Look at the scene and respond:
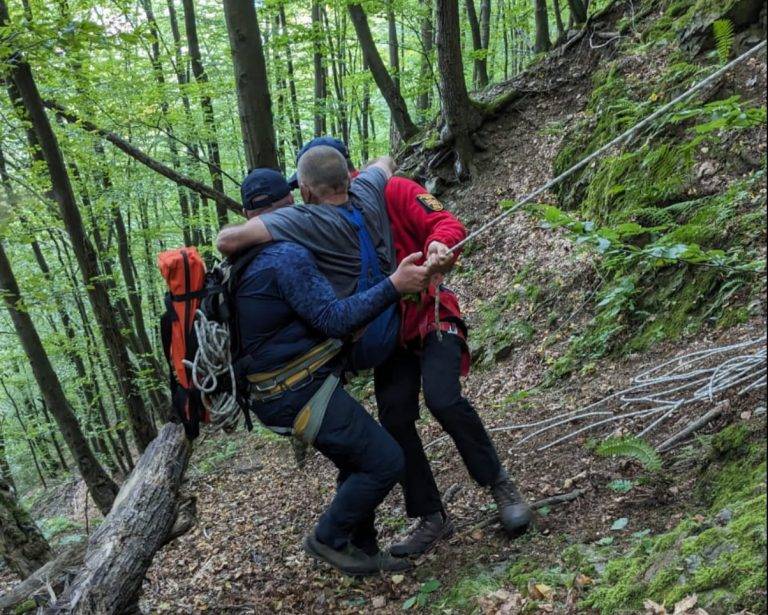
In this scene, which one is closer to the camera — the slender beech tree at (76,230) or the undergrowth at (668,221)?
the undergrowth at (668,221)

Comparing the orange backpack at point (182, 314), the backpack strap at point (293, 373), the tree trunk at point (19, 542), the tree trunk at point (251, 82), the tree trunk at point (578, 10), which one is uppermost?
the tree trunk at point (578, 10)

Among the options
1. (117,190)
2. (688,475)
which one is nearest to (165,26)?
(117,190)

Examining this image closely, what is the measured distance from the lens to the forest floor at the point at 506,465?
135 inches

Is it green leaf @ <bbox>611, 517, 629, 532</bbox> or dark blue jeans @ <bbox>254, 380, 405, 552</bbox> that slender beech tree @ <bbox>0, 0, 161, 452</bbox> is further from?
green leaf @ <bbox>611, 517, 629, 532</bbox>

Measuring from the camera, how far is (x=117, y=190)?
47.6 feet

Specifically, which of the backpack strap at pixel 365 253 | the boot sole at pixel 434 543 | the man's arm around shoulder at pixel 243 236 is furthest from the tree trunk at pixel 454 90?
the boot sole at pixel 434 543

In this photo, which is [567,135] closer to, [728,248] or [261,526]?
[728,248]

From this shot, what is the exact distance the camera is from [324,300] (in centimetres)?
348

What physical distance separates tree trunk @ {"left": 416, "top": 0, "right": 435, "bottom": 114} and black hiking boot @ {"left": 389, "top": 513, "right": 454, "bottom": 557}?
9.73 m

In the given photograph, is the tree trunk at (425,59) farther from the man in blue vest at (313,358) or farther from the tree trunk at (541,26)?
the man in blue vest at (313,358)

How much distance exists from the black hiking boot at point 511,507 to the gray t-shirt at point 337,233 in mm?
1495

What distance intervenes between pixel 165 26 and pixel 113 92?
1095 centimetres

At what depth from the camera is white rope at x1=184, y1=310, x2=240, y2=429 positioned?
11.9ft

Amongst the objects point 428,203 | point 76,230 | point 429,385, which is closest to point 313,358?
point 429,385
